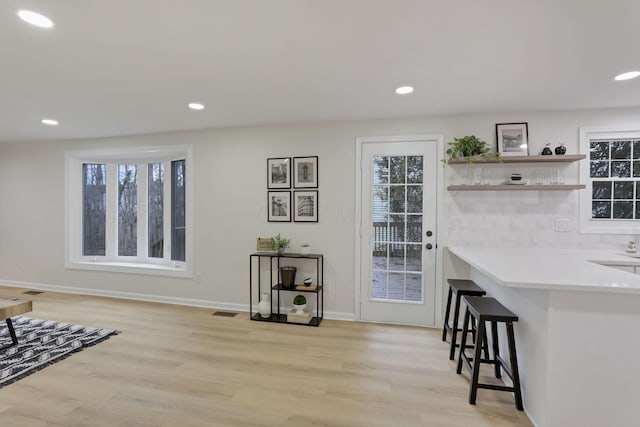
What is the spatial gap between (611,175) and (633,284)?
7.20 ft

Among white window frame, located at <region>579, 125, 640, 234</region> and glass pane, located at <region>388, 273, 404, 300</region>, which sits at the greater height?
white window frame, located at <region>579, 125, 640, 234</region>

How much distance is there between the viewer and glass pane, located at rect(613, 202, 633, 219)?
3182mm

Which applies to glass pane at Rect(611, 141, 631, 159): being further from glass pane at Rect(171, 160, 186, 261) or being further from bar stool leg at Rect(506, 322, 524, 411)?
glass pane at Rect(171, 160, 186, 261)

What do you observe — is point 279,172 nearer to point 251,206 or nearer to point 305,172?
point 305,172

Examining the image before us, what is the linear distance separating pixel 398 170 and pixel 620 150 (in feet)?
7.25

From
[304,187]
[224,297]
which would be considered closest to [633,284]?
[304,187]

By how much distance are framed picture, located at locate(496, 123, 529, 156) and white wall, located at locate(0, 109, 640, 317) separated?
0.28ft

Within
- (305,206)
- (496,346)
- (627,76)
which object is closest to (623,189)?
(627,76)

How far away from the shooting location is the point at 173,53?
6.87 ft

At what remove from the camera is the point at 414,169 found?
351 cm

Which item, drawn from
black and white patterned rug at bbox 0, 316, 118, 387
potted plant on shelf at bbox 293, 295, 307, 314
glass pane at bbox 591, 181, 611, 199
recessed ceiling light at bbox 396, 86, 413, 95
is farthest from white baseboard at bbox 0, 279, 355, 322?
glass pane at bbox 591, 181, 611, 199

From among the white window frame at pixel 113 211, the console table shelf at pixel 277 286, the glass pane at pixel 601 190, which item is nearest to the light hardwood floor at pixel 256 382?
the console table shelf at pixel 277 286

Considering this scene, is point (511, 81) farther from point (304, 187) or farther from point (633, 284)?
point (304, 187)

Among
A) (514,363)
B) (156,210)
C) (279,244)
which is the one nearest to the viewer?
(514,363)
